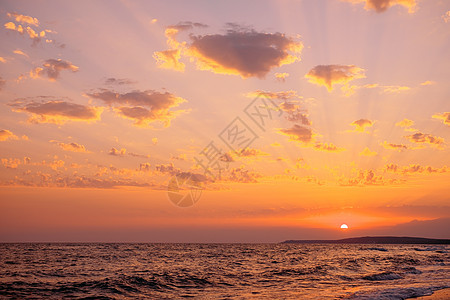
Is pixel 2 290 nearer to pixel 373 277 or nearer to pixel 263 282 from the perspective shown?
pixel 263 282

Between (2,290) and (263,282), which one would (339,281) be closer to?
(263,282)

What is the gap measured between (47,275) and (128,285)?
12418 millimetres

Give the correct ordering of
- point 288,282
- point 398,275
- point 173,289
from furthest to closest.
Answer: point 398,275 < point 288,282 < point 173,289

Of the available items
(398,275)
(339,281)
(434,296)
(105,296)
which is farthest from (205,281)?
(398,275)

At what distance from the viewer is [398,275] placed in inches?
1494

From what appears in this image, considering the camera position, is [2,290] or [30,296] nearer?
[30,296]

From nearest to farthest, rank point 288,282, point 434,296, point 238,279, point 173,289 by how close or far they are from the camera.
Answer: point 434,296 → point 173,289 → point 288,282 → point 238,279

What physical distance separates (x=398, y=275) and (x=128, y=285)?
28774mm

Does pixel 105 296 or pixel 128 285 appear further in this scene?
pixel 128 285

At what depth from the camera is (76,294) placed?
2577 centimetres

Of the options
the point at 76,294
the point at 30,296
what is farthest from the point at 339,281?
the point at 30,296

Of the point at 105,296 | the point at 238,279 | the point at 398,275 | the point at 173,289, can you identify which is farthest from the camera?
the point at 398,275

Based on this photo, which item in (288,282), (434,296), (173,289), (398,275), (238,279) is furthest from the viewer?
(398,275)

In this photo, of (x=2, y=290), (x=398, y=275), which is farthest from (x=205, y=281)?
(x=398, y=275)
